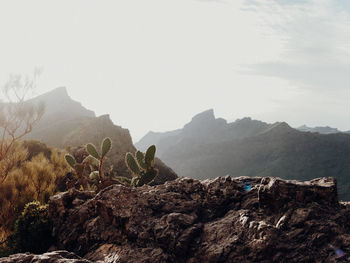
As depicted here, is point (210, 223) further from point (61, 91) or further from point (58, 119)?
point (61, 91)

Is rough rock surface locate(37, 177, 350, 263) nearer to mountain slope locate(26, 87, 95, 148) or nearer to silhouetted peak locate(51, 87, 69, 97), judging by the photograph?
mountain slope locate(26, 87, 95, 148)

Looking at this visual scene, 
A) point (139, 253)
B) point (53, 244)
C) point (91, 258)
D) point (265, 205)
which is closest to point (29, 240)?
point (53, 244)

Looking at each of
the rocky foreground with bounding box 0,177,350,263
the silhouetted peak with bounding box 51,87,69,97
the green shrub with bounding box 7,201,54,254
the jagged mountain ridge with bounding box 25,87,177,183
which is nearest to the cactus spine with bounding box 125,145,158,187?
the rocky foreground with bounding box 0,177,350,263

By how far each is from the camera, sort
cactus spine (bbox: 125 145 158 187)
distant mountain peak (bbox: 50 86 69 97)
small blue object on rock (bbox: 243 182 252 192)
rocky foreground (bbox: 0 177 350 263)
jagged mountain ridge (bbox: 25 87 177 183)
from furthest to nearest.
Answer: distant mountain peak (bbox: 50 86 69 97) < jagged mountain ridge (bbox: 25 87 177 183) < cactus spine (bbox: 125 145 158 187) < small blue object on rock (bbox: 243 182 252 192) < rocky foreground (bbox: 0 177 350 263)

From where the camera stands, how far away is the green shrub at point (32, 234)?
311 inches

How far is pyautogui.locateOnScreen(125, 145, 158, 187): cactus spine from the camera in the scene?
11336 mm

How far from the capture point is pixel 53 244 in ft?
26.0

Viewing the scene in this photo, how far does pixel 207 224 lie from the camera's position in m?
6.61

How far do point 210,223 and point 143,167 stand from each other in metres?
5.55

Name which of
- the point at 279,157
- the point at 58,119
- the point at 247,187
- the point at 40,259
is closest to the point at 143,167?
the point at 247,187

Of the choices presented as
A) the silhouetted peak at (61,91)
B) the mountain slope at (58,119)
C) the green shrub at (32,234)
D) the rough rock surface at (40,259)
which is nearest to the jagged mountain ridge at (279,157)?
the mountain slope at (58,119)

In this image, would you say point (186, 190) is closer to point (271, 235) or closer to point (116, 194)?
point (116, 194)

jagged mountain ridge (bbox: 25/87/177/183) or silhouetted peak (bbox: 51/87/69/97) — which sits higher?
silhouetted peak (bbox: 51/87/69/97)

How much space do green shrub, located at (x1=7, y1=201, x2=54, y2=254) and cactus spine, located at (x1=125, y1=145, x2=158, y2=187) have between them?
3.77m
